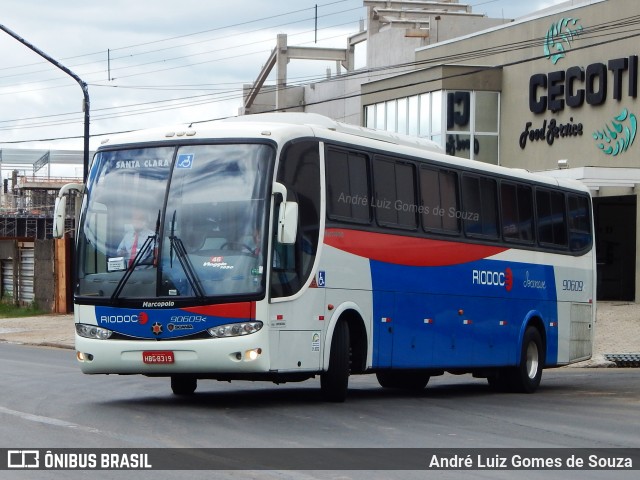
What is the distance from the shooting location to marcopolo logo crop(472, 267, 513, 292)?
746 inches

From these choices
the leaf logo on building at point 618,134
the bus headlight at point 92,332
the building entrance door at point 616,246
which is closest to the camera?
the bus headlight at point 92,332

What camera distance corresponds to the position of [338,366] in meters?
15.6

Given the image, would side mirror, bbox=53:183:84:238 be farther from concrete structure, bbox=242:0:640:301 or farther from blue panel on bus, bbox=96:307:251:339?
concrete structure, bbox=242:0:640:301

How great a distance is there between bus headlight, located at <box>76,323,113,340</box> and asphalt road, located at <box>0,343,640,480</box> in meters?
0.79

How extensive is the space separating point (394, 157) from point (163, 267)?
3945 millimetres

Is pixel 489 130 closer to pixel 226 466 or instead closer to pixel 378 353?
pixel 378 353

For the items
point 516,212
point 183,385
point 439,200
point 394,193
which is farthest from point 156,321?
point 516,212

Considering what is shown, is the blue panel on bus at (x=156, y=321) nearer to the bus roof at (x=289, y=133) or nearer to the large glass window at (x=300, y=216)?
the large glass window at (x=300, y=216)

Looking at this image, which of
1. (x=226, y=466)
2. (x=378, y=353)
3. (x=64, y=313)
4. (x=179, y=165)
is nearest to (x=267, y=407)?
(x=378, y=353)

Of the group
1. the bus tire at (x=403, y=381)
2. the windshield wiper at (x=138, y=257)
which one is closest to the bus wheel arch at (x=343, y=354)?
the windshield wiper at (x=138, y=257)

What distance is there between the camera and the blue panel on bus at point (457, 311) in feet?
55.0

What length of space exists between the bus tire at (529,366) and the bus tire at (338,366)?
204 inches

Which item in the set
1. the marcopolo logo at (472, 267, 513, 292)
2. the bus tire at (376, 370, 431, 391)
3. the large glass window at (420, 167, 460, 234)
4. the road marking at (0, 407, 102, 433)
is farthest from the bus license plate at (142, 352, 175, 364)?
the bus tire at (376, 370, 431, 391)
